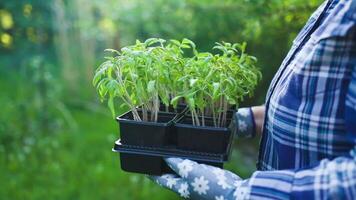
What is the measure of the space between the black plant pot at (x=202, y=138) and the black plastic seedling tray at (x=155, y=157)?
1 centimetres

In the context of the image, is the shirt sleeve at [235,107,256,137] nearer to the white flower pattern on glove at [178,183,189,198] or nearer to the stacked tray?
the stacked tray

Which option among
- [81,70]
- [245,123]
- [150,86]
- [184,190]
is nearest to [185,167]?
[184,190]

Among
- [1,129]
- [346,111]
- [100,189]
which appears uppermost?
[346,111]

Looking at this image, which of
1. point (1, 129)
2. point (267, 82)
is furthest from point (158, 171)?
point (1, 129)

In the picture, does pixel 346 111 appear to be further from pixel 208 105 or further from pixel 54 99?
pixel 54 99

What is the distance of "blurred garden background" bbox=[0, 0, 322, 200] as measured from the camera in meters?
2.68

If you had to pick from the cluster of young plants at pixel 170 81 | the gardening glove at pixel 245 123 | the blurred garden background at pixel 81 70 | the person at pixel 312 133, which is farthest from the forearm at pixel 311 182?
the blurred garden background at pixel 81 70

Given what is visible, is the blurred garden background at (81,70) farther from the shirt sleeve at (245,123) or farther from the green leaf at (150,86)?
the green leaf at (150,86)

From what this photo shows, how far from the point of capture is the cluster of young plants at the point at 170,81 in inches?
40.3

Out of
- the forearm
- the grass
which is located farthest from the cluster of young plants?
the grass

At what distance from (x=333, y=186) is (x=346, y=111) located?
129mm

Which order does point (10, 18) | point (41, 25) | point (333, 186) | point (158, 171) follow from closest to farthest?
point (333, 186) < point (158, 171) < point (10, 18) < point (41, 25)

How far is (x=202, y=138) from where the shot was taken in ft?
3.35

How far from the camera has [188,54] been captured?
9.70ft
